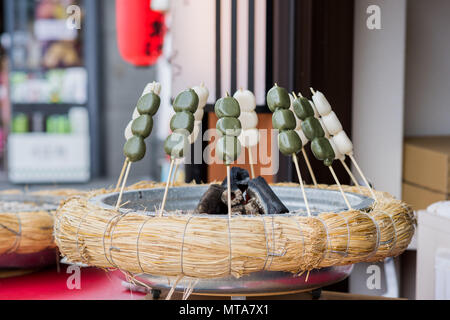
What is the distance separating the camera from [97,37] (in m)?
7.34

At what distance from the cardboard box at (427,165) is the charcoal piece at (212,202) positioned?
1631mm

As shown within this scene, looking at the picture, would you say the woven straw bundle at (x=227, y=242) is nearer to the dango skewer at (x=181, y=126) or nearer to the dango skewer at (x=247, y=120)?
the dango skewer at (x=181, y=126)

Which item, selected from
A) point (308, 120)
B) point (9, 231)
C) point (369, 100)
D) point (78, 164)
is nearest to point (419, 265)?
point (308, 120)

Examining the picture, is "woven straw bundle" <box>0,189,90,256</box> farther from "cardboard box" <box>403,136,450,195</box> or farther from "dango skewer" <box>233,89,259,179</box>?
"cardboard box" <box>403,136,450,195</box>

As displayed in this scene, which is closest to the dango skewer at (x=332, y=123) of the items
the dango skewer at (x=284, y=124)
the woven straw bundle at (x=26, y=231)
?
the dango skewer at (x=284, y=124)

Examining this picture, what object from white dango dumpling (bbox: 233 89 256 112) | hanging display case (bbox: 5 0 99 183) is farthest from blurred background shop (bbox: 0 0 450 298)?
hanging display case (bbox: 5 0 99 183)

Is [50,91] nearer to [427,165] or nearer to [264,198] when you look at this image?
[427,165]

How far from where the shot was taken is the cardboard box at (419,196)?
107 inches

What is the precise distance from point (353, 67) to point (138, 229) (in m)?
1.69

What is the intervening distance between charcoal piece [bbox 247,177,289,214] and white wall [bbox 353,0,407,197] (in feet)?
4.29

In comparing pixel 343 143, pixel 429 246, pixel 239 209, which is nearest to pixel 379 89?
pixel 429 246

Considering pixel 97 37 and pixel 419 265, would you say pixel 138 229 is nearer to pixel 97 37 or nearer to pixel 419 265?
pixel 419 265

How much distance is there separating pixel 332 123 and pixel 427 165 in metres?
1.62

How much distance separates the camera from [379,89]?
255 cm
